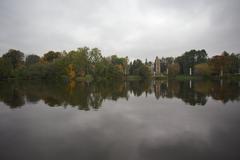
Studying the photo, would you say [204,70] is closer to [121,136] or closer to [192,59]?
[192,59]

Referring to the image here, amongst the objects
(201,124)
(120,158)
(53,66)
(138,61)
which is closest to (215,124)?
(201,124)

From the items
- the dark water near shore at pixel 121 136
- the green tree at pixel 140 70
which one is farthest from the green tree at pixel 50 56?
the dark water near shore at pixel 121 136

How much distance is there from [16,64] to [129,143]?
8543 centimetres

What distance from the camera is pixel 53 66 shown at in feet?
208

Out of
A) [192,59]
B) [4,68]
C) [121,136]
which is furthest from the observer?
[192,59]

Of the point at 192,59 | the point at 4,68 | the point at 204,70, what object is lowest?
the point at 204,70

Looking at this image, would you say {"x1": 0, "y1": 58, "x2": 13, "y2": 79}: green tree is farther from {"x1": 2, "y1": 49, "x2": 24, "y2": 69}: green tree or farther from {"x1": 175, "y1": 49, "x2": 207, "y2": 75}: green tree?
{"x1": 175, "y1": 49, "x2": 207, "y2": 75}: green tree

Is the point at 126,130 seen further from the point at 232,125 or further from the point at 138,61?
the point at 138,61

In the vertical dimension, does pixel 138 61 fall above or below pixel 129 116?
above

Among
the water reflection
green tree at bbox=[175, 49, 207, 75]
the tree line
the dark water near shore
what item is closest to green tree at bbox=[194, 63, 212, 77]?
the tree line

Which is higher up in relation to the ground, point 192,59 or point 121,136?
point 192,59

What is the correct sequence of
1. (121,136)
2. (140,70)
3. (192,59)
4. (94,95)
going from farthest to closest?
1. (192,59)
2. (140,70)
3. (94,95)
4. (121,136)

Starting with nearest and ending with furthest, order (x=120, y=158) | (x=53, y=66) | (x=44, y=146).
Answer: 1. (x=120, y=158)
2. (x=44, y=146)
3. (x=53, y=66)

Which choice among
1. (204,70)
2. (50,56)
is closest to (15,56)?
(50,56)
